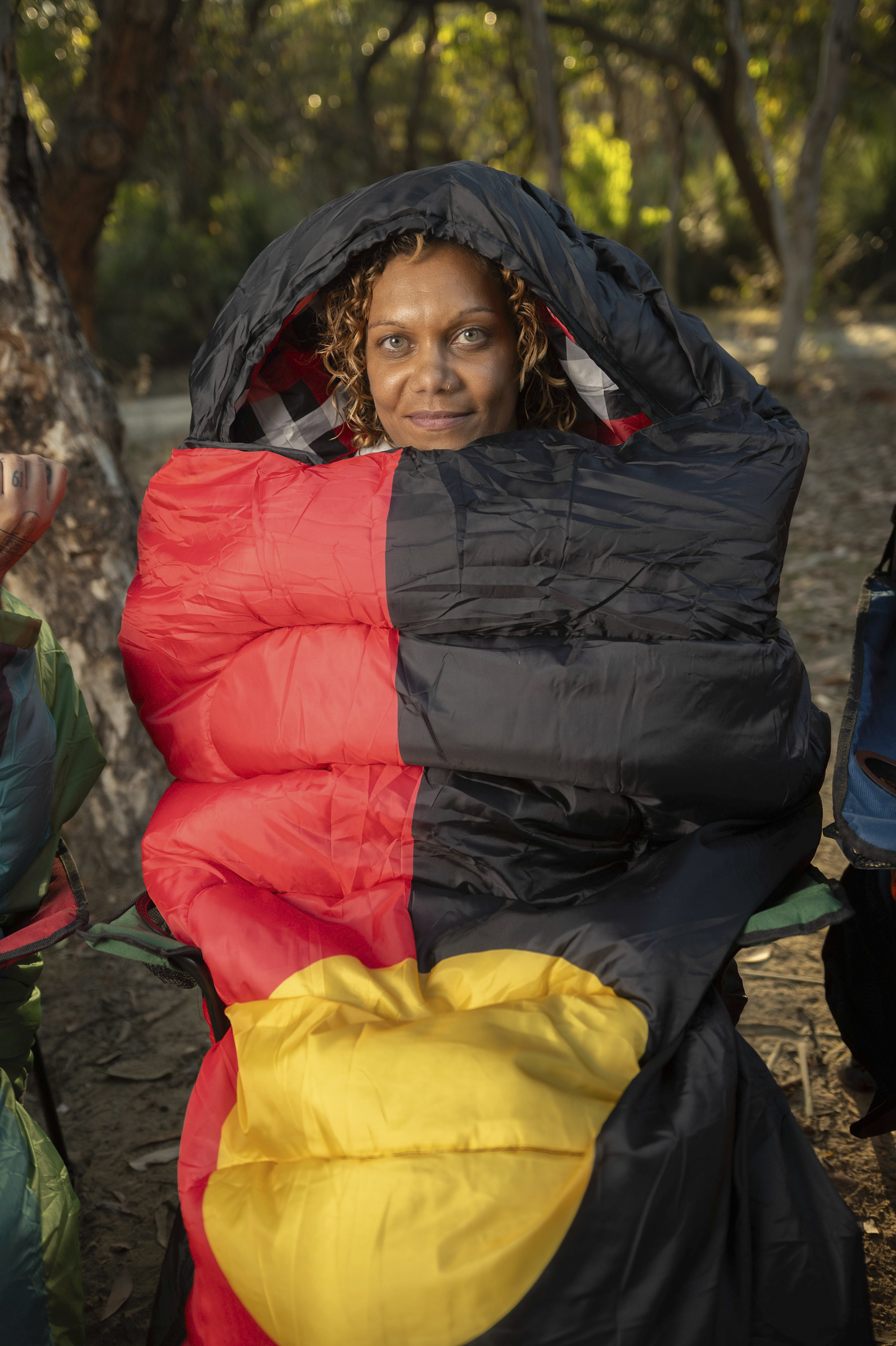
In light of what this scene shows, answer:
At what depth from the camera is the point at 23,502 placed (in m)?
1.75

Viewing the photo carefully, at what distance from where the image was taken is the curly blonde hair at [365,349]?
2129 millimetres

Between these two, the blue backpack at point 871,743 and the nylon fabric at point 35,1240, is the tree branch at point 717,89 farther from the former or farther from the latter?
the nylon fabric at point 35,1240

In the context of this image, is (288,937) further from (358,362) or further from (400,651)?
(358,362)

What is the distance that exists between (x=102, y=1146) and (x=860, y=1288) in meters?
1.70

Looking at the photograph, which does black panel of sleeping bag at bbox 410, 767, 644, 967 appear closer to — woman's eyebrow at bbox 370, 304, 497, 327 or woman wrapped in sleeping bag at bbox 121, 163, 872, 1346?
woman wrapped in sleeping bag at bbox 121, 163, 872, 1346

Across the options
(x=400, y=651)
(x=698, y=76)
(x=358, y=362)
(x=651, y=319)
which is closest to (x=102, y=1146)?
(x=400, y=651)

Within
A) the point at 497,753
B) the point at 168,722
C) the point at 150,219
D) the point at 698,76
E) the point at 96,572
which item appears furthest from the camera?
the point at 150,219

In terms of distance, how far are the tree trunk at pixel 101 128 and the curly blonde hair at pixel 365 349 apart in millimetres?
2447

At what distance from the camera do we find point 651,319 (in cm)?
194

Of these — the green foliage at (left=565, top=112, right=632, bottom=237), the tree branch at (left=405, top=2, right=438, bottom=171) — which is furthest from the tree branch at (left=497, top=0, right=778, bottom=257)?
the green foliage at (left=565, top=112, right=632, bottom=237)

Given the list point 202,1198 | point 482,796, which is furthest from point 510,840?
point 202,1198

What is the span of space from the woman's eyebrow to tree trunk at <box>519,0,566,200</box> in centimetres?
707

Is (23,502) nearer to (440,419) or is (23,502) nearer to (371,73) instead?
(440,419)

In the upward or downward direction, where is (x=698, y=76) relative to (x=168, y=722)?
upward
